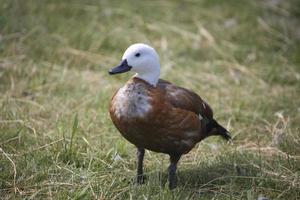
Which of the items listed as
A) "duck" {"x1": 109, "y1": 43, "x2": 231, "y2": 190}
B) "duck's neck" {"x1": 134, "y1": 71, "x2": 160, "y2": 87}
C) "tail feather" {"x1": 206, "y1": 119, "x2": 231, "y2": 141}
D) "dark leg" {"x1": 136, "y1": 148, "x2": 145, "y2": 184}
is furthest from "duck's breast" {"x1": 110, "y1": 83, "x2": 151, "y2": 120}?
"tail feather" {"x1": 206, "y1": 119, "x2": 231, "y2": 141}

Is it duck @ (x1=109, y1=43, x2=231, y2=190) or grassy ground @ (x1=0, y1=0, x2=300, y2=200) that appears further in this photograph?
grassy ground @ (x1=0, y1=0, x2=300, y2=200)

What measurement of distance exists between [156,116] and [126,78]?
7.99 ft

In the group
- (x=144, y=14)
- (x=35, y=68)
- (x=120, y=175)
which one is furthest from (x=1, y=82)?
(x=144, y=14)

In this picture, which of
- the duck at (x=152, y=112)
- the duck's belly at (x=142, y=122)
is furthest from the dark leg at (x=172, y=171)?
the duck's belly at (x=142, y=122)

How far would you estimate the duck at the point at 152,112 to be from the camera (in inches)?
151

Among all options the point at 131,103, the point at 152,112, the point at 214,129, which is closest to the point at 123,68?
the point at 131,103

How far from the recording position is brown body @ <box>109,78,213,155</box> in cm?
383

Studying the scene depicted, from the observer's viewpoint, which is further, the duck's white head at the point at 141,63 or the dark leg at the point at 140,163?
the dark leg at the point at 140,163

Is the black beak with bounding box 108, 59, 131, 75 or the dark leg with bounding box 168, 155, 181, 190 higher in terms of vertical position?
the black beak with bounding box 108, 59, 131, 75

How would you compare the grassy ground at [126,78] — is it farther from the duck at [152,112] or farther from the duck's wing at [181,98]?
the duck's wing at [181,98]

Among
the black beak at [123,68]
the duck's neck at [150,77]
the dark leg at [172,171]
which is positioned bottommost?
the dark leg at [172,171]

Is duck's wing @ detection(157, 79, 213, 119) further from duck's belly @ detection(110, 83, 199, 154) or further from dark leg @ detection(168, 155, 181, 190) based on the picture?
dark leg @ detection(168, 155, 181, 190)

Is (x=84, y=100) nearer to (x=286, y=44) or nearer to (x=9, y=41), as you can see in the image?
(x=9, y=41)

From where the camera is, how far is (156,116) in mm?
3832
